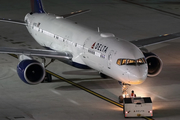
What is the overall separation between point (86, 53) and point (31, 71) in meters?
3.80

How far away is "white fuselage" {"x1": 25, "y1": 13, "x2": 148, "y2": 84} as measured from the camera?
27087mm

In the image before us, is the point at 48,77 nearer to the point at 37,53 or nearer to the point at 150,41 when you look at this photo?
the point at 37,53

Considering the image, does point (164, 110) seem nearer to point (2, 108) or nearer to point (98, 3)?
point (2, 108)

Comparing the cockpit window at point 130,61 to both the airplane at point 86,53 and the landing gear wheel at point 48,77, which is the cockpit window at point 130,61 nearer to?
the airplane at point 86,53

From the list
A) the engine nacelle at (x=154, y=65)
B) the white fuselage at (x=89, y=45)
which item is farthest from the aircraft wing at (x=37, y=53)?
the engine nacelle at (x=154, y=65)

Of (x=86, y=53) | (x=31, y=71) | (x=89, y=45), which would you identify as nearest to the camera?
(x=31, y=71)

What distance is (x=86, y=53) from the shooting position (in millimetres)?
30375

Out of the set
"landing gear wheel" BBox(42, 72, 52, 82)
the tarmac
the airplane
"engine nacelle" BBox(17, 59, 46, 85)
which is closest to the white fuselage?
the airplane

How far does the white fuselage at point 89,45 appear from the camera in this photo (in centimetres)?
2709

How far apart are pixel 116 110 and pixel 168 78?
760cm

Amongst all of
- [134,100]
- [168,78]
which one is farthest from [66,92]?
[168,78]

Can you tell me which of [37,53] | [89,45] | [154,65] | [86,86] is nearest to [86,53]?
[89,45]

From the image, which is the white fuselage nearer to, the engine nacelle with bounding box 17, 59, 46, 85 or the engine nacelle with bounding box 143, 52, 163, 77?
the engine nacelle with bounding box 143, 52, 163, 77

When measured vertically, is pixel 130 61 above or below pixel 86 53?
below
